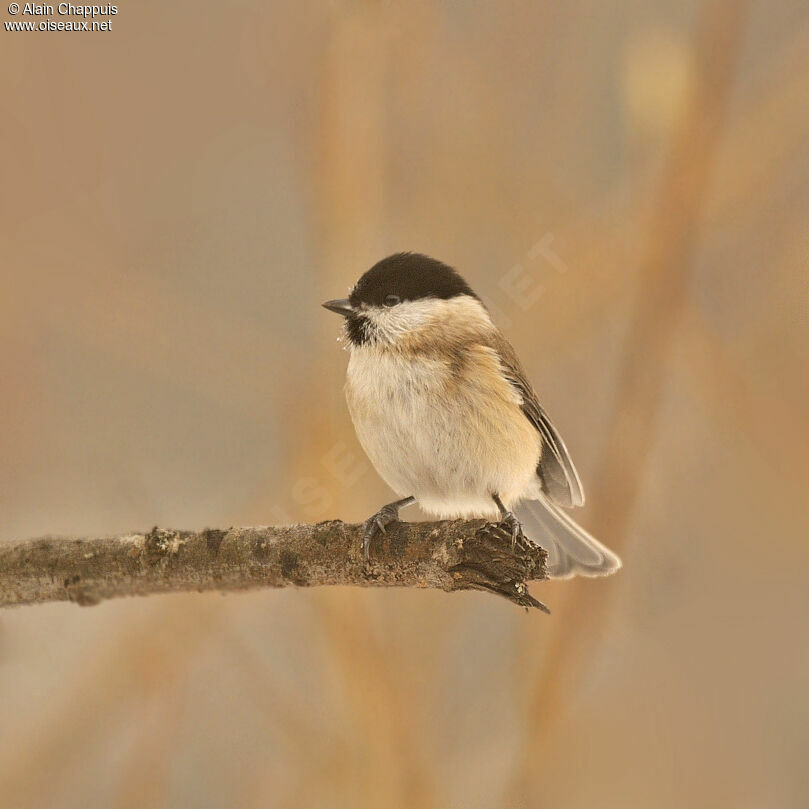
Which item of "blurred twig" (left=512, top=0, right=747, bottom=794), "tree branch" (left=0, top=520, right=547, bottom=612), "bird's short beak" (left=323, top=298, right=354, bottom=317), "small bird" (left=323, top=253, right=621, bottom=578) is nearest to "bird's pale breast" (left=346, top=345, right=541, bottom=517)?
"small bird" (left=323, top=253, right=621, bottom=578)

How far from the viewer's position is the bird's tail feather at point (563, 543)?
2670mm

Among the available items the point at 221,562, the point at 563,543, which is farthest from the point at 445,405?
the point at 221,562

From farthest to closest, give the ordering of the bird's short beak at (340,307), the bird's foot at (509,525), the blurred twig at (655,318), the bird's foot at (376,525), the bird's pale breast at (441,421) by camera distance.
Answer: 1. the bird's short beak at (340,307)
2. the bird's pale breast at (441,421)
3. the blurred twig at (655,318)
4. the bird's foot at (376,525)
5. the bird's foot at (509,525)

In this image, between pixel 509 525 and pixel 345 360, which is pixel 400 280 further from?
pixel 509 525

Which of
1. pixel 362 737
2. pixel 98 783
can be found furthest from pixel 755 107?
pixel 98 783

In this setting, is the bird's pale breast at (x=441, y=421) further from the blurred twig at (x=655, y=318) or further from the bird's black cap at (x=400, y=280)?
the blurred twig at (x=655, y=318)

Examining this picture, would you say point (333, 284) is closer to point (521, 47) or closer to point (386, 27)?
point (386, 27)

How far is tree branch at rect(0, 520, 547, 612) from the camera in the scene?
1916 millimetres

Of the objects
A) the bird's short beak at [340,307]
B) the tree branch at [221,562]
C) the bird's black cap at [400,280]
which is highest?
the bird's black cap at [400,280]

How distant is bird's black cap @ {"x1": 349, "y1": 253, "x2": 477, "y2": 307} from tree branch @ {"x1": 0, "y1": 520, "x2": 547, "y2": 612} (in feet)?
2.79

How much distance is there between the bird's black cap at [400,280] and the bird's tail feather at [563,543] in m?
0.80

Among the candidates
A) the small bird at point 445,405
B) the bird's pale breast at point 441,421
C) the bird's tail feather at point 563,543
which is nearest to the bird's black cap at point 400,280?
the small bird at point 445,405

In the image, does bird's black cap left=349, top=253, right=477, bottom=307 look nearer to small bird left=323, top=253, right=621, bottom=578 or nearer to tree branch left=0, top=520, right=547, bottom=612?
small bird left=323, top=253, right=621, bottom=578

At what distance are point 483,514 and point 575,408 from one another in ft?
1.74
